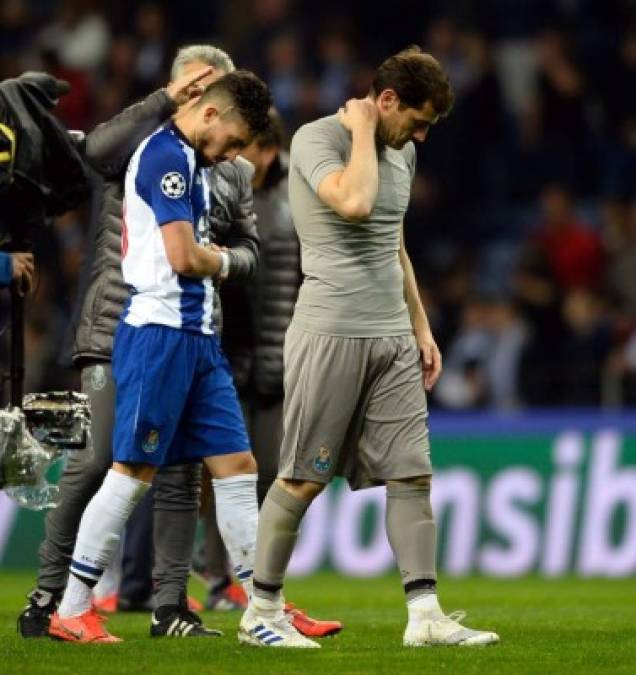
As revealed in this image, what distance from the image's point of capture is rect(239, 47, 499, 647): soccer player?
7156 mm

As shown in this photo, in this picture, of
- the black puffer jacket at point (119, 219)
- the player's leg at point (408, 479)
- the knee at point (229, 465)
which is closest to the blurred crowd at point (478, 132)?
the black puffer jacket at point (119, 219)

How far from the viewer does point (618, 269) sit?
15.7 m

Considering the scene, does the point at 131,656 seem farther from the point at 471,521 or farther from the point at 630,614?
the point at 471,521

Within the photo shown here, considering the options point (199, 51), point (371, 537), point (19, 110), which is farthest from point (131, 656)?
point (371, 537)

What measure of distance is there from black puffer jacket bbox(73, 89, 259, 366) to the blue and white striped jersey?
0.98 ft

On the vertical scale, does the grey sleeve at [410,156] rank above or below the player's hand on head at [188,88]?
below

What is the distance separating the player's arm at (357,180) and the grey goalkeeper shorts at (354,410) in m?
0.51

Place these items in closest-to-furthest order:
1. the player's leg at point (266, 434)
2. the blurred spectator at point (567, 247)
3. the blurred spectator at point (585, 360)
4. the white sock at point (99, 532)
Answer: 1. the white sock at point (99, 532)
2. the player's leg at point (266, 434)
3. the blurred spectator at point (585, 360)
4. the blurred spectator at point (567, 247)

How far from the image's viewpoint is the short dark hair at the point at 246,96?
7.29 metres

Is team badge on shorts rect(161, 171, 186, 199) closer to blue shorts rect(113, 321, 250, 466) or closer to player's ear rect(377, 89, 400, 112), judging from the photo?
blue shorts rect(113, 321, 250, 466)

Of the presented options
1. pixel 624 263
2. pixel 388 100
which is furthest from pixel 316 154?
pixel 624 263

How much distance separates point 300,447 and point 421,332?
0.79 metres

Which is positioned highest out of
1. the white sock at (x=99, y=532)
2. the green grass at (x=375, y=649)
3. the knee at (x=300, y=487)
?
the knee at (x=300, y=487)

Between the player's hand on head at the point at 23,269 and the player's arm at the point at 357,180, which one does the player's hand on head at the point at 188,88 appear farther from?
the player's hand on head at the point at 23,269
